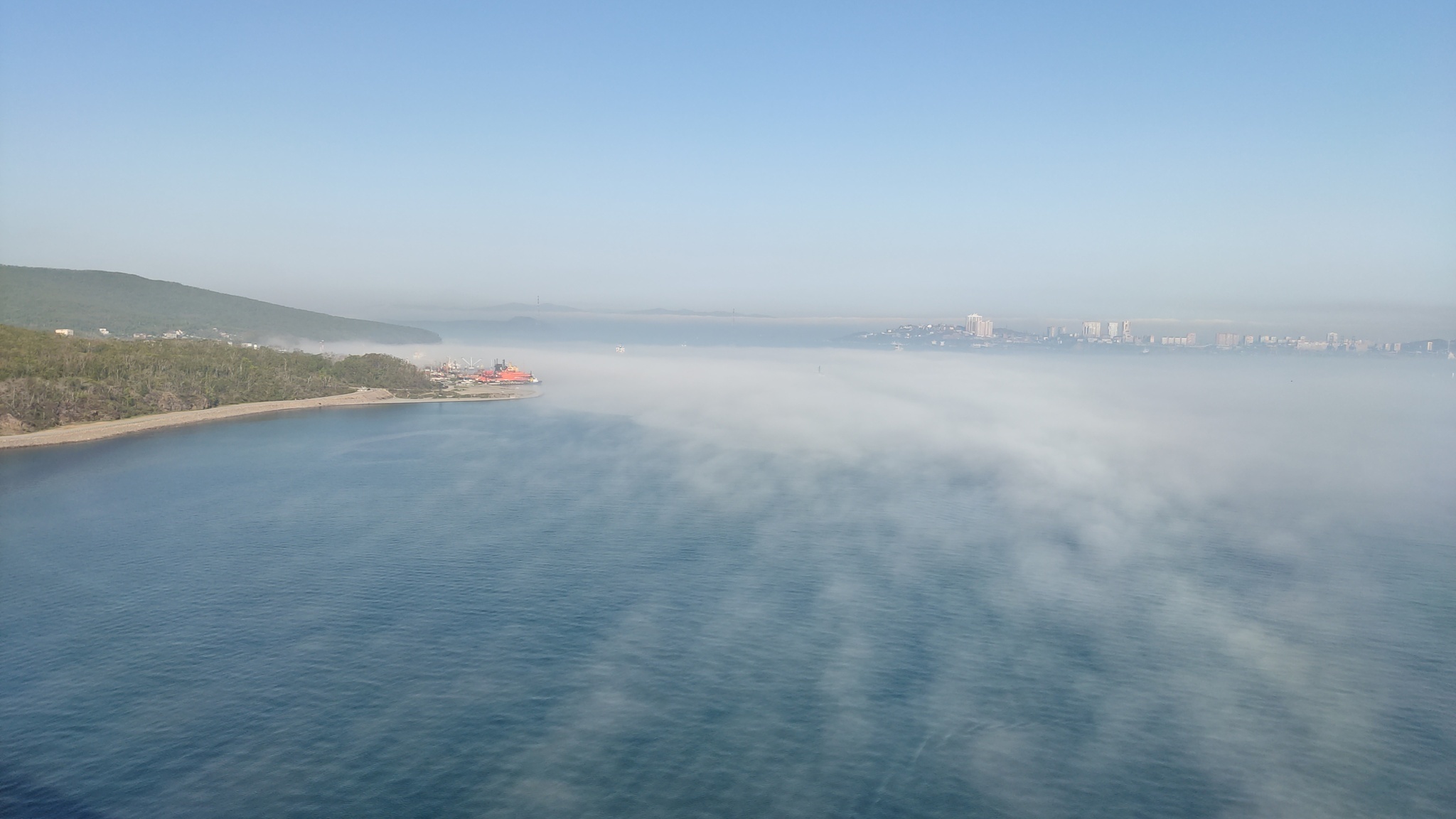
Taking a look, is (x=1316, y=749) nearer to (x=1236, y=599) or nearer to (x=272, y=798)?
(x=1236, y=599)

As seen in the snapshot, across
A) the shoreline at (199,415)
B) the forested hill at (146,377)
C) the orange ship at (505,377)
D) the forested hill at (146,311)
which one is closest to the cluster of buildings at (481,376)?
the orange ship at (505,377)

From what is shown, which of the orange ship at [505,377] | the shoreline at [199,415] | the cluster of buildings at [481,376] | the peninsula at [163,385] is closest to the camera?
the shoreline at [199,415]

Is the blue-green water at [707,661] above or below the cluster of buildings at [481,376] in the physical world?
below

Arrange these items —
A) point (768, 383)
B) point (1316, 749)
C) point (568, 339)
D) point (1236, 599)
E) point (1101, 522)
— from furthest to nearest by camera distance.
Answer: point (568, 339)
point (768, 383)
point (1101, 522)
point (1236, 599)
point (1316, 749)

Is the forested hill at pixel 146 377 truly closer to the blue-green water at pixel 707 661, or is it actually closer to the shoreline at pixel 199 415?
the shoreline at pixel 199 415

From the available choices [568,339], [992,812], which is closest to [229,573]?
[992,812]

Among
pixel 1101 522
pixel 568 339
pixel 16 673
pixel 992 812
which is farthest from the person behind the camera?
pixel 568 339
